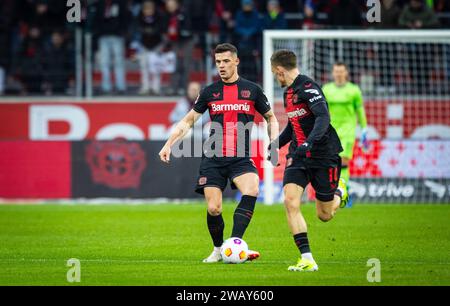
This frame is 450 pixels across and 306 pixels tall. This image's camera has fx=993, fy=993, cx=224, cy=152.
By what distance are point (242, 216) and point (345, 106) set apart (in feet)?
22.9

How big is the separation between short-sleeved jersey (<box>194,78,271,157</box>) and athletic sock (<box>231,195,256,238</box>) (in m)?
0.56

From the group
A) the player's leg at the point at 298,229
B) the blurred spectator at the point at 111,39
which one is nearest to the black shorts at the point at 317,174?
the player's leg at the point at 298,229

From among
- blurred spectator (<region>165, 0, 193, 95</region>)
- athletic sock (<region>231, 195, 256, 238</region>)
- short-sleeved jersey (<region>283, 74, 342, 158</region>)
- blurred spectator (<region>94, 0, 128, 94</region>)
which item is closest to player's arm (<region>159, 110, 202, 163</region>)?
athletic sock (<region>231, 195, 256, 238</region>)

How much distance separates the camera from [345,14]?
74.8 feet

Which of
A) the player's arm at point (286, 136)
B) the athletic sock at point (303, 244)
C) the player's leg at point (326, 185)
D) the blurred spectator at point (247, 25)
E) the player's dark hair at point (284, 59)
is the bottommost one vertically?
the athletic sock at point (303, 244)

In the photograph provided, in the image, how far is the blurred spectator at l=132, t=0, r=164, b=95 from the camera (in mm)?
23047

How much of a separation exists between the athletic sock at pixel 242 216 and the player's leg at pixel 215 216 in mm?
265

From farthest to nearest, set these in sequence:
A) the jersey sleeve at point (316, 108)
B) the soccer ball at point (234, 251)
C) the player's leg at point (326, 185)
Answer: the player's leg at point (326, 185)
the soccer ball at point (234, 251)
the jersey sleeve at point (316, 108)

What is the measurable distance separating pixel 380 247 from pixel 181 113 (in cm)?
1031

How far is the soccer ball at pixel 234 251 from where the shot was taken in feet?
34.2

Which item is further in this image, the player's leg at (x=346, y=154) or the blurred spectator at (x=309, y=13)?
the blurred spectator at (x=309, y=13)

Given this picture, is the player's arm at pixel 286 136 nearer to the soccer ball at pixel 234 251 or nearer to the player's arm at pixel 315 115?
the player's arm at pixel 315 115

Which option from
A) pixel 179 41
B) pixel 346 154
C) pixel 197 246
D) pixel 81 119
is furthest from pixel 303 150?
pixel 179 41
